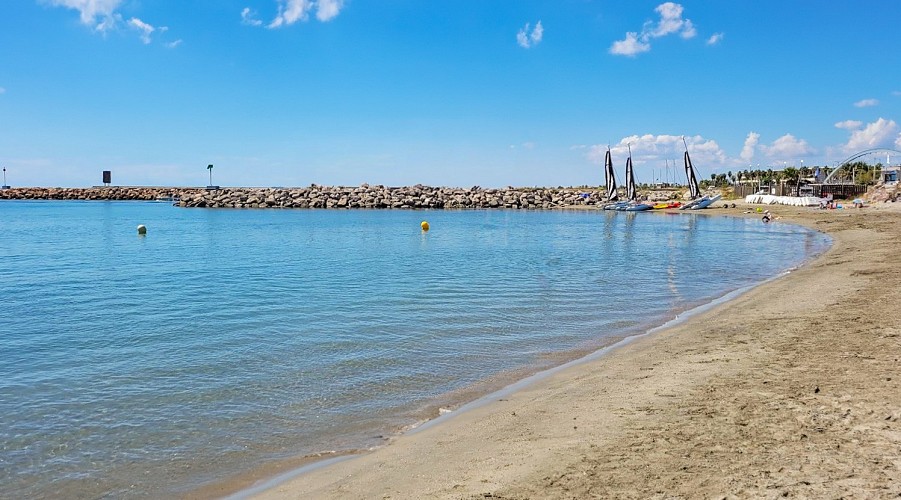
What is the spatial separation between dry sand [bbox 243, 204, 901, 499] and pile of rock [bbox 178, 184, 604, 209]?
102776 millimetres

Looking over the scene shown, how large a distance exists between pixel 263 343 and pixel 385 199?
101656mm

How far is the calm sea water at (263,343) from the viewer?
7.47m

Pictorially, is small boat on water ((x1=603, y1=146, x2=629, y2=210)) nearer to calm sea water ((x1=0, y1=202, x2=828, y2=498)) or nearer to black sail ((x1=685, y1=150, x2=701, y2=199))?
black sail ((x1=685, y1=150, x2=701, y2=199))

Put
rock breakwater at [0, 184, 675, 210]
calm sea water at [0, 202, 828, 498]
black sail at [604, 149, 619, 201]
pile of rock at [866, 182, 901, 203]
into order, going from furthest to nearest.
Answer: rock breakwater at [0, 184, 675, 210], black sail at [604, 149, 619, 201], pile of rock at [866, 182, 901, 203], calm sea water at [0, 202, 828, 498]

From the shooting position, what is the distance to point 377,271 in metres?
26.7

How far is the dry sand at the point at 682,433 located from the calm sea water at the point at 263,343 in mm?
1300

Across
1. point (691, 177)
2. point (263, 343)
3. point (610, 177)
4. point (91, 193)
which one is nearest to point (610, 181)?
point (610, 177)

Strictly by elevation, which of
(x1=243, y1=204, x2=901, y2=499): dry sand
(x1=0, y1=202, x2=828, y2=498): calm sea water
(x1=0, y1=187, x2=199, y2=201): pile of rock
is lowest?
(x1=0, y1=202, x2=828, y2=498): calm sea water

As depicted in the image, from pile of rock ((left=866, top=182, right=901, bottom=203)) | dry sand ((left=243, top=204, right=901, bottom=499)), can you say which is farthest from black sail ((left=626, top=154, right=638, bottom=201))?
dry sand ((left=243, top=204, right=901, bottom=499))

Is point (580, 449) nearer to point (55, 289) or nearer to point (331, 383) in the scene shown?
point (331, 383)

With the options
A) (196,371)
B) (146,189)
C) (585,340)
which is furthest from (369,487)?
(146,189)

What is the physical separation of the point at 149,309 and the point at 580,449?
14.6 metres

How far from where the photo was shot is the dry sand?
517cm

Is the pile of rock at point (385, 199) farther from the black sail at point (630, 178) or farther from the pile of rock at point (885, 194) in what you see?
the pile of rock at point (885, 194)
